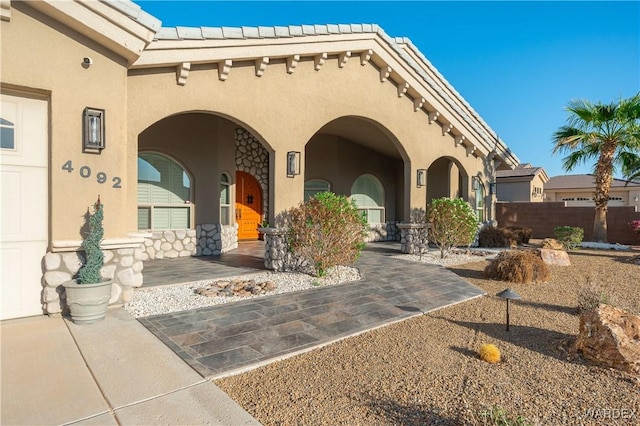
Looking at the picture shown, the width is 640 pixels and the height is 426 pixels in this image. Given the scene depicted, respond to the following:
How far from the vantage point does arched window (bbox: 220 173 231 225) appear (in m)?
12.1

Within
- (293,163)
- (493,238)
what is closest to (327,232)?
(293,163)

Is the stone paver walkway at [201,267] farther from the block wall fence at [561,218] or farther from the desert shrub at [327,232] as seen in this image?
the block wall fence at [561,218]

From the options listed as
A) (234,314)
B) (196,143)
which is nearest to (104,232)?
(234,314)

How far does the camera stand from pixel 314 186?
48.9ft

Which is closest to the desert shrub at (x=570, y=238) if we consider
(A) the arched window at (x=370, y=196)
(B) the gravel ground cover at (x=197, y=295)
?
(A) the arched window at (x=370, y=196)

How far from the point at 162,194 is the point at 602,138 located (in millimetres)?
16770

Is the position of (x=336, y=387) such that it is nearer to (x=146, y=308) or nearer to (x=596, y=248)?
(x=146, y=308)

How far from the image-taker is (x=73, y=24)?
5113mm

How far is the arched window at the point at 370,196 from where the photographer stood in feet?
52.0

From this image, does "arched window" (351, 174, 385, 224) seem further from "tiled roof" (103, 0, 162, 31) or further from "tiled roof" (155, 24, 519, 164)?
"tiled roof" (103, 0, 162, 31)

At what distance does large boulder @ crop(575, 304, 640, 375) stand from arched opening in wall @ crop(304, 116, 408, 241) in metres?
9.72

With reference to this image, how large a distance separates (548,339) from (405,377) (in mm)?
2486

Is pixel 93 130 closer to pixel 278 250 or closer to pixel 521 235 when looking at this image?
pixel 278 250

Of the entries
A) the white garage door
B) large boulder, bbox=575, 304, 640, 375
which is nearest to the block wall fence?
large boulder, bbox=575, 304, 640, 375
